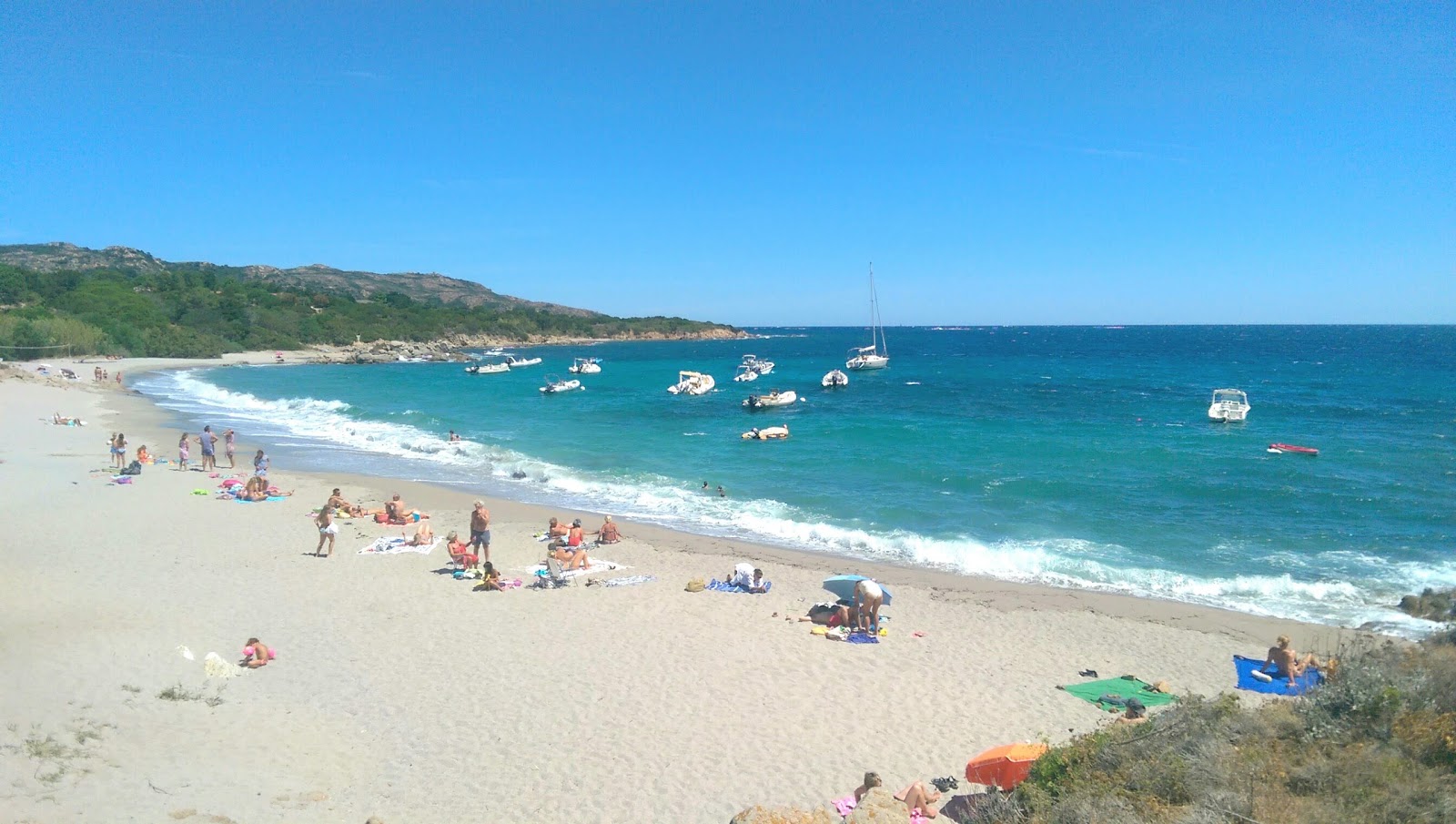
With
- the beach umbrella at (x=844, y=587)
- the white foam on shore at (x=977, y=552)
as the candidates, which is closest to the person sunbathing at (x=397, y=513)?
the white foam on shore at (x=977, y=552)

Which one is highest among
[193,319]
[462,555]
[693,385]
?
[193,319]

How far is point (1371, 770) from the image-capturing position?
4.95 metres

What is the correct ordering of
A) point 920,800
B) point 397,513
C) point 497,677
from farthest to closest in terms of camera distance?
point 397,513 → point 497,677 → point 920,800

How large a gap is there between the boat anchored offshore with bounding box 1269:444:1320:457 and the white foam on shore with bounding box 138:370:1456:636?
45.3 ft

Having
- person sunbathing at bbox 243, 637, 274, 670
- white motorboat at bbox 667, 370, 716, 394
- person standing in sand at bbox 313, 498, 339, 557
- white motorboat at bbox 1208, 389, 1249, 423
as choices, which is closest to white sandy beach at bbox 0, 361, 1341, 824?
person sunbathing at bbox 243, 637, 274, 670

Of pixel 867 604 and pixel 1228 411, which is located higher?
pixel 1228 411

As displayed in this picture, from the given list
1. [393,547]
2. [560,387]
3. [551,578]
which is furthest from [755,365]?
[551,578]

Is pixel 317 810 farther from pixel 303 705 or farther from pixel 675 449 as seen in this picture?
pixel 675 449

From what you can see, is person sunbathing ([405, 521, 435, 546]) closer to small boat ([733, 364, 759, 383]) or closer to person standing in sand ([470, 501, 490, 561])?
person standing in sand ([470, 501, 490, 561])

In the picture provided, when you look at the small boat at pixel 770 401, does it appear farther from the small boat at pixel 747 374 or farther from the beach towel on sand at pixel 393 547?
the beach towel on sand at pixel 393 547

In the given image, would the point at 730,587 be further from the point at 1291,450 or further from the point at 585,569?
the point at 1291,450

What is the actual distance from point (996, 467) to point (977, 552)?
10.1 meters

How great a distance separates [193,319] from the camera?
88812 mm

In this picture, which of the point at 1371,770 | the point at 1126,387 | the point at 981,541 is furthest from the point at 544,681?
the point at 1126,387
